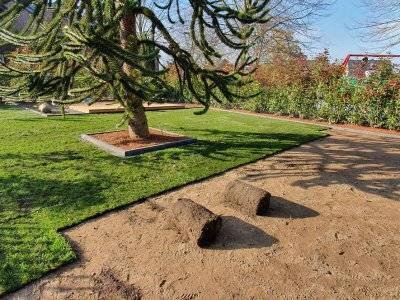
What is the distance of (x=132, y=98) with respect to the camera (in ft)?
26.7

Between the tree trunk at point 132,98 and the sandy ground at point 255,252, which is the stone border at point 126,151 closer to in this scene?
the tree trunk at point 132,98

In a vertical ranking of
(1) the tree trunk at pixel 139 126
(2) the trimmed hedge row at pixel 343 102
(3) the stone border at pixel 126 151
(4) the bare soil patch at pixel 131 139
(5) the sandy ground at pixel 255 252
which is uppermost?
(2) the trimmed hedge row at pixel 343 102

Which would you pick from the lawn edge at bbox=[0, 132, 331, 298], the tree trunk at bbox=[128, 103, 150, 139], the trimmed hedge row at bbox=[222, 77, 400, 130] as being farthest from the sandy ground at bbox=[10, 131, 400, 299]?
the trimmed hedge row at bbox=[222, 77, 400, 130]

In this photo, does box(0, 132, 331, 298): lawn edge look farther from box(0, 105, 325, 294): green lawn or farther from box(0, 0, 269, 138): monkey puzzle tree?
box(0, 0, 269, 138): monkey puzzle tree

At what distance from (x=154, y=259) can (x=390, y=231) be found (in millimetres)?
3139

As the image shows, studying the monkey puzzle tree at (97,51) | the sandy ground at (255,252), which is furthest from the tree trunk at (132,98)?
the sandy ground at (255,252)

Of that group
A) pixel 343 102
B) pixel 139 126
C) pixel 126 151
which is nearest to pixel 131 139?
pixel 139 126

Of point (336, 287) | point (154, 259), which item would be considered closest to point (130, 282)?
point (154, 259)

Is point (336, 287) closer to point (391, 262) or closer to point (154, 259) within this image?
point (391, 262)

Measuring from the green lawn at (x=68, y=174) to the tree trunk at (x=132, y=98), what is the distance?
1146 millimetres

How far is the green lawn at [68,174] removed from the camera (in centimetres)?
381

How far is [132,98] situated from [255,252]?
5.39 meters

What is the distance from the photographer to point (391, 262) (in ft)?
12.2

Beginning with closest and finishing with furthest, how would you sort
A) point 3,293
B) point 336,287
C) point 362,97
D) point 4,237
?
1. point 3,293
2. point 336,287
3. point 4,237
4. point 362,97
